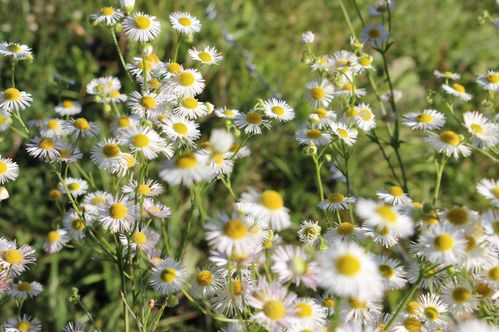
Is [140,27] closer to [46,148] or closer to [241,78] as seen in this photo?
[46,148]

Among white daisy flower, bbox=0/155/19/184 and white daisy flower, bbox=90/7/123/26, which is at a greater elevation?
white daisy flower, bbox=90/7/123/26

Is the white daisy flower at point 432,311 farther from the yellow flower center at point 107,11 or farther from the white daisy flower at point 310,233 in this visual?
the yellow flower center at point 107,11

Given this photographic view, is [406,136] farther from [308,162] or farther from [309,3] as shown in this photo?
[309,3]

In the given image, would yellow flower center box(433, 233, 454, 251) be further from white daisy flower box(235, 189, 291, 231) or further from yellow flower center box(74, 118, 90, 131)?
yellow flower center box(74, 118, 90, 131)

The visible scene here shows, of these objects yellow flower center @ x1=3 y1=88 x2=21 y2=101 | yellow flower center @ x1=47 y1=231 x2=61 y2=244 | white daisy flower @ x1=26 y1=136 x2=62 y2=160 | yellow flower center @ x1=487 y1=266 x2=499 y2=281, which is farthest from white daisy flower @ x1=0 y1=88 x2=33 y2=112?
yellow flower center @ x1=487 y1=266 x2=499 y2=281

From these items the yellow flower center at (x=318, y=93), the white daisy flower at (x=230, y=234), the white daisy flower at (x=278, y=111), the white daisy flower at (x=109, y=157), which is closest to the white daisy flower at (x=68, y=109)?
the white daisy flower at (x=109, y=157)
